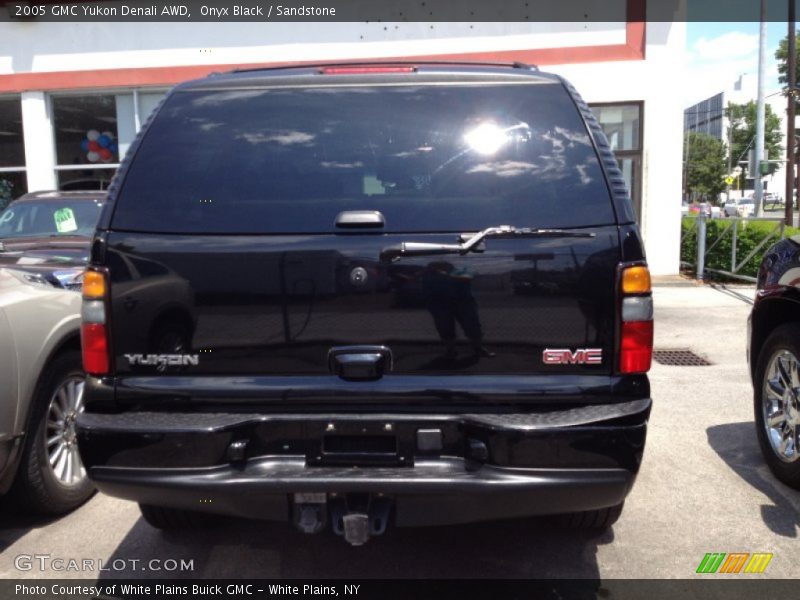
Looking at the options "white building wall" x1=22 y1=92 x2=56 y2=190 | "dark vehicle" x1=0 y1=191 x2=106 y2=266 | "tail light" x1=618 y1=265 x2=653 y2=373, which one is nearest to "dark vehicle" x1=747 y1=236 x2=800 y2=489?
"tail light" x1=618 y1=265 x2=653 y2=373

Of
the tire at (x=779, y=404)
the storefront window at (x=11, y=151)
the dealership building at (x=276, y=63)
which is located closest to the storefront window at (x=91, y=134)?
the dealership building at (x=276, y=63)

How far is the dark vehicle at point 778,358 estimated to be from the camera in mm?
3959

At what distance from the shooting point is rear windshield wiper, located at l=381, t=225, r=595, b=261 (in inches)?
98.0

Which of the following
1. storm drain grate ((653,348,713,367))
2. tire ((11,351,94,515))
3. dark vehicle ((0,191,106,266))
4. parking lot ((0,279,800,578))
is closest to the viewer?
parking lot ((0,279,800,578))

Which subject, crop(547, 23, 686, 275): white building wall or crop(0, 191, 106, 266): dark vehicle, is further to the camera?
crop(547, 23, 686, 275): white building wall

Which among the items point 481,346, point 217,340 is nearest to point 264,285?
point 217,340

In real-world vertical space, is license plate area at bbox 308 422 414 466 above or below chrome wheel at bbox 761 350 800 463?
above

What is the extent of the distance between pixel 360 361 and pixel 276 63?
37.4ft

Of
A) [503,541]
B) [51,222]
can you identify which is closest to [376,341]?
[503,541]

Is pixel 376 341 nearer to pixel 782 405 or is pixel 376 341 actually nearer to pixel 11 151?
pixel 782 405

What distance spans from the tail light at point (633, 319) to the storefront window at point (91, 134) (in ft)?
41.7

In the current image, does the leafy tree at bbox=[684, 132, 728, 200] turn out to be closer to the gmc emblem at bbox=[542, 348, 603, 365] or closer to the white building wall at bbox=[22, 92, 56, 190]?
the white building wall at bbox=[22, 92, 56, 190]

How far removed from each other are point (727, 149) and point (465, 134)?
Result: 252ft

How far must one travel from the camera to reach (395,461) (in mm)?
2514
